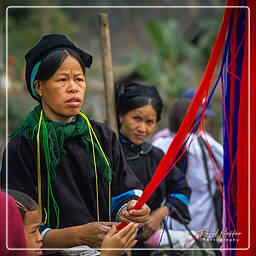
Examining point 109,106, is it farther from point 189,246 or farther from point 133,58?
point 133,58

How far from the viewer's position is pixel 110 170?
177 cm

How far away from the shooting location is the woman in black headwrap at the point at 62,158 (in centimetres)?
169

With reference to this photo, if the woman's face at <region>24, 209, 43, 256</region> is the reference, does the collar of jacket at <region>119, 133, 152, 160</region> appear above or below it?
above

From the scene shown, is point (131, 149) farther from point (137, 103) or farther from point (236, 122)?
point (236, 122)

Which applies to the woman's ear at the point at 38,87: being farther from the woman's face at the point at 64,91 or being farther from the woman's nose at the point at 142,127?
the woman's nose at the point at 142,127

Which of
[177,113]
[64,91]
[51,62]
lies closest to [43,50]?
[51,62]

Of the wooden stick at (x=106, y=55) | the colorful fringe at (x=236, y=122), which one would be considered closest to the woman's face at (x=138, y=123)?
the wooden stick at (x=106, y=55)

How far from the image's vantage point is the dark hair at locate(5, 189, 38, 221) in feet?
5.16

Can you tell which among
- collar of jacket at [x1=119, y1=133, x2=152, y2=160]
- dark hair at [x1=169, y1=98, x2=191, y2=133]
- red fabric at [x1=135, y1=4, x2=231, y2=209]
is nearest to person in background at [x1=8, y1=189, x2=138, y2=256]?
red fabric at [x1=135, y1=4, x2=231, y2=209]

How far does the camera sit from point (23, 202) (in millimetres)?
1602

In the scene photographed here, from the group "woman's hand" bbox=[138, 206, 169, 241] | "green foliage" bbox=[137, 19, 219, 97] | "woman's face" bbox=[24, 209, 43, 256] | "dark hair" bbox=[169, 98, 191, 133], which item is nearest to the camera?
"woman's face" bbox=[24, 209, 43, 256]

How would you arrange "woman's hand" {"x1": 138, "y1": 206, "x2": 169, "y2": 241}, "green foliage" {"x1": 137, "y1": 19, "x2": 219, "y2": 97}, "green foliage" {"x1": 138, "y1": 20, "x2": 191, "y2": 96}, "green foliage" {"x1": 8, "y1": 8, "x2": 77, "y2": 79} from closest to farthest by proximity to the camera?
1. "woman's hand" {"x1": 138, "y1": 206, "x2": 169, "y2": 241}
2. "green foliage" {"x1": 138, "y1": 20, "x2": 191, "y2": 96}
3. "green foliage" {"x1": 137, "y1": 19, "x2": 219, "y2": 97}
4. "green foliage" {"x1": 8, "y1": 8, "x2": 77, "y2": 79}

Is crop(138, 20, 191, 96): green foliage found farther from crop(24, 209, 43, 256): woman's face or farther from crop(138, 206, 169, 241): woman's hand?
crop(24, 209, 43, 256): woman's face

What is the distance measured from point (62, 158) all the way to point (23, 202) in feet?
0.76
